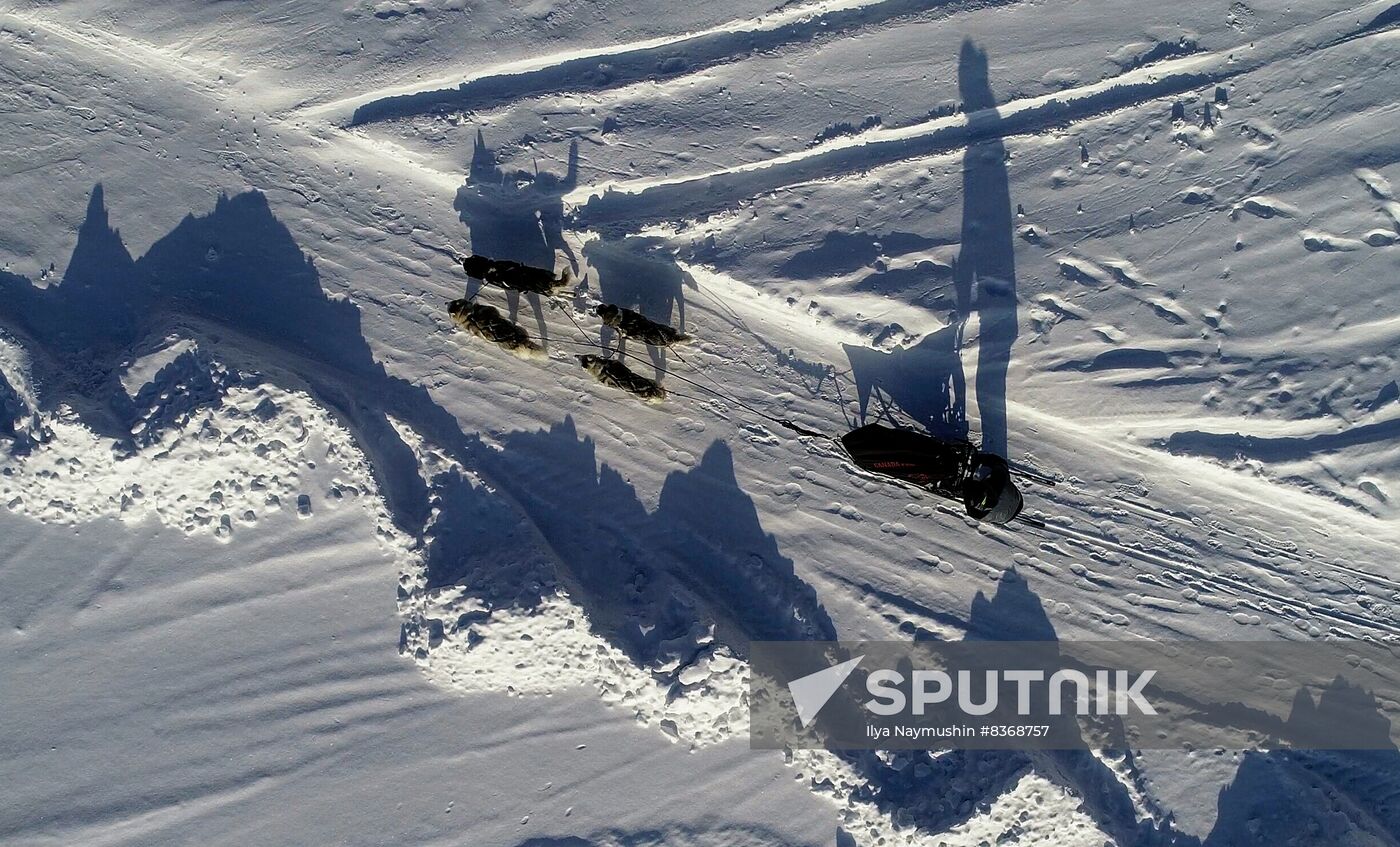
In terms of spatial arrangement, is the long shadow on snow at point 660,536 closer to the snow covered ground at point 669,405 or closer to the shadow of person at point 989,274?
the snow covered ground at point 669,405

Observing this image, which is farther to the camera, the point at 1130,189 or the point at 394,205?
the point at 394,205

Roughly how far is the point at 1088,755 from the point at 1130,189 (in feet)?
17.1

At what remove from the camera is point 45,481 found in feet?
22.6

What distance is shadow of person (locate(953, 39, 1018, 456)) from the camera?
22.6 feet

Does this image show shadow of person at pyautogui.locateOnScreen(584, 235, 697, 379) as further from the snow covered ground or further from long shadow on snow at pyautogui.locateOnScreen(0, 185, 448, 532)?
long shadow on snow at pyautogui.locateOnScreen(0, 185, 448, 532)

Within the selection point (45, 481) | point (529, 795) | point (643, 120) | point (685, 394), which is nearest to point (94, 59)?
point (45, 481)

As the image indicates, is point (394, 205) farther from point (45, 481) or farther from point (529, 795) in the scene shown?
point (529, 795)

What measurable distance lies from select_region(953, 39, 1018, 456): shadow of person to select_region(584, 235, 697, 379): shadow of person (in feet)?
8.55

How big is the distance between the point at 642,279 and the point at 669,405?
124 centimetres

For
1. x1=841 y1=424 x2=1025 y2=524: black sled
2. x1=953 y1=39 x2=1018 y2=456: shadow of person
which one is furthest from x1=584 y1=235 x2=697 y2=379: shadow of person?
x1=953 y1=39 x2=1018 y2=456: shadow of person

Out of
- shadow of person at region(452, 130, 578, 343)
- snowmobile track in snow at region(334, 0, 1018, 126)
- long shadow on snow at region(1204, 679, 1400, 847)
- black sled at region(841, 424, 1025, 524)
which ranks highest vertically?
snowmobile track in snow at region(334, 0, 1018, 126)

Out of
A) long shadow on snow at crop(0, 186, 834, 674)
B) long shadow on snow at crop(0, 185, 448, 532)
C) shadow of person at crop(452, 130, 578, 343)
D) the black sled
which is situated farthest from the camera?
shadow of person at crop(452, 130, 578, 343)

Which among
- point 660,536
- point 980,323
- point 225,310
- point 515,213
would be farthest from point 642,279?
point 225,310

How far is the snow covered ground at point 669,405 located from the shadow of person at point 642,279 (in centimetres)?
4
